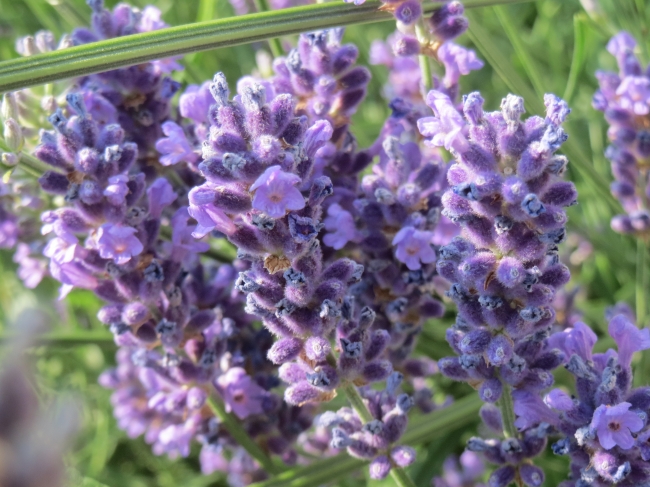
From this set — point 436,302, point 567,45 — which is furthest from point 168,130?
point 567,45

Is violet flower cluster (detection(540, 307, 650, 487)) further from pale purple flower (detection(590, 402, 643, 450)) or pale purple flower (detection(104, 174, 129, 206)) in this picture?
pale purple flower (detection(104, 174, 129, 206))

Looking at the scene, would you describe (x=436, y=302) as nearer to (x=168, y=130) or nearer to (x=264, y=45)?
(x=168, y=130)

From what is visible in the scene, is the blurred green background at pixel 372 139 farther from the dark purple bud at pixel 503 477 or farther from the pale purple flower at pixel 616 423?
the pale purple flower at pixel 616 423

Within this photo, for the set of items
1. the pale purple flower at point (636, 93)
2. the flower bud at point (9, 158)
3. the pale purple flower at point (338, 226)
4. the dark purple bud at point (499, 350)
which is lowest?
the dark purple bud at point (499, 350)

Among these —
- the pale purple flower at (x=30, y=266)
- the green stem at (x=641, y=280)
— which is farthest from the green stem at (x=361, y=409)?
the pale purple flower at (x=30, y=266)

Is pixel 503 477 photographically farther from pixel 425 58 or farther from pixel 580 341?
pixel 425 58
